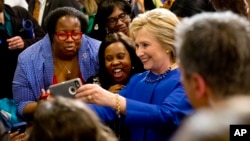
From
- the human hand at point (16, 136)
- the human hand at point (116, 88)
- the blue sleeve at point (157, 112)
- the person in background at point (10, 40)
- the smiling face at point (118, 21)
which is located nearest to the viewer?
the blue sleeve at point (157, 112)

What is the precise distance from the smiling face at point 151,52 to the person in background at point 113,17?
51.3 inches

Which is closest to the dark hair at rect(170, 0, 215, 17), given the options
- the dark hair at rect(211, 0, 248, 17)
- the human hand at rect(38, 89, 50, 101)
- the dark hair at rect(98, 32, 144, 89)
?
the dark hair at rect(211, 0, 248, 17)

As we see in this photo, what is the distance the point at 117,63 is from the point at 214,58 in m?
1.71

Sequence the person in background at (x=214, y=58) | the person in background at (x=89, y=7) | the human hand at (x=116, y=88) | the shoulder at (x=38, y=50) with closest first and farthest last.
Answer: the person in background at (x=214, y=58) → the human hand at (x=116, y=88) → the shoulder at (x=38, y=50) → the person in background at (x=89, y=7)

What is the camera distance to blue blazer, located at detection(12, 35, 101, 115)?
10.3ft

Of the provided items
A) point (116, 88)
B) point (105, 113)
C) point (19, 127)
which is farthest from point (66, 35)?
point (105, 113)

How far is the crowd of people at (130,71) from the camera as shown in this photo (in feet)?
4.18

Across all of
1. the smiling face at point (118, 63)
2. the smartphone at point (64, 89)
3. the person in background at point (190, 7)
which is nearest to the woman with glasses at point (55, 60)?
the smiling face at point (118, 63)

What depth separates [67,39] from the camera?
3.15 meters

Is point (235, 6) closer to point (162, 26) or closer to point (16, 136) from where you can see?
point (162, 26)

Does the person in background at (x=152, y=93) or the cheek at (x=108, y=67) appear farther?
the cheek at (x=108, y=67)

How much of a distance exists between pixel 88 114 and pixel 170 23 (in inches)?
40.3

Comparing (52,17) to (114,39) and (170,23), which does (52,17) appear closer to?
(114,39)

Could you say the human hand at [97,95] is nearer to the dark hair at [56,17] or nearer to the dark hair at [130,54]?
the dark hair at [130,54]
